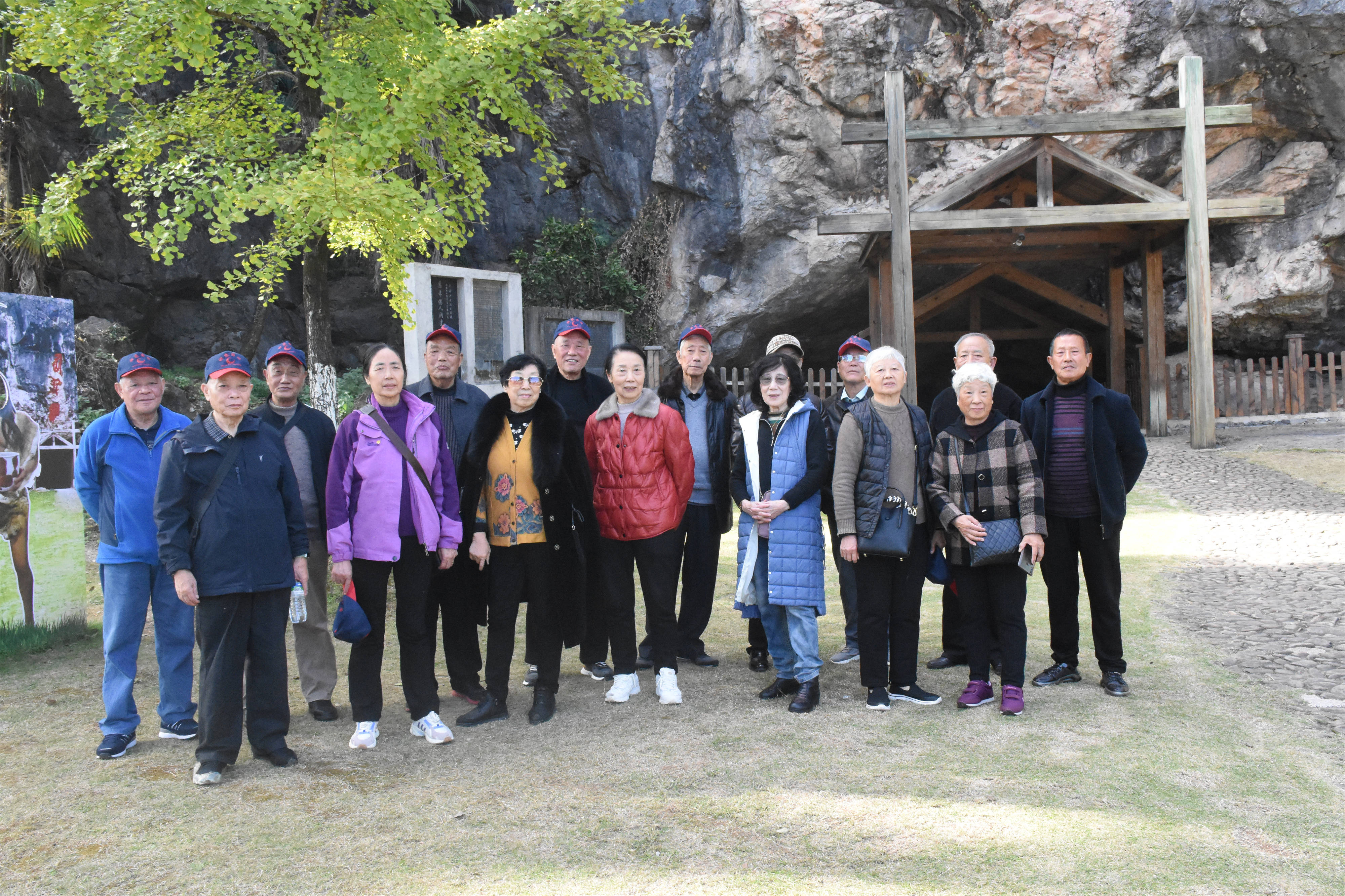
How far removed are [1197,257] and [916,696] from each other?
10.0 m

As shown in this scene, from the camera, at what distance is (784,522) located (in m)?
4.38

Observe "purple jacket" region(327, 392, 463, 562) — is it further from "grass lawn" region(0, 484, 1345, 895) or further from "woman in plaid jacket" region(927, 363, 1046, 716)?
"woman in plaid jacket" region(927, 363, 1046, 716)

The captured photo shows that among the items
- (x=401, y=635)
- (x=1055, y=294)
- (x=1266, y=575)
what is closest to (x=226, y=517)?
(x=401, y=635)

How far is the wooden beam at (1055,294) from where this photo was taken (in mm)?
14172

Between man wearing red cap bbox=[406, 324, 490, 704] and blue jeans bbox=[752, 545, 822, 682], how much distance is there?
1.38 meters

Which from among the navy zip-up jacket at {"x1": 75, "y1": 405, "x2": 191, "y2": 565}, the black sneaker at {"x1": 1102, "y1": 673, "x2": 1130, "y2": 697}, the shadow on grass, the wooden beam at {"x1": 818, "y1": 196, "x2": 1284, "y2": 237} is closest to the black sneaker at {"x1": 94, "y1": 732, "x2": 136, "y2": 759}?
the navy zip-up jacket at {"x1": 75, "y1": 405, "x2": 191, "y2": 565}

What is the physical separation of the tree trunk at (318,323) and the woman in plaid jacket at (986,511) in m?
5.50

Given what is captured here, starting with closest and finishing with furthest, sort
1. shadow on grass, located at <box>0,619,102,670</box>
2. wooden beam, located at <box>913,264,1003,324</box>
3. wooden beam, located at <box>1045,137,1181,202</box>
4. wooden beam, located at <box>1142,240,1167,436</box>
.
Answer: shadow on grass, located at <box>0,619,102,670</box>
wooden beam, located at <box>1045,137,1181,202</box>
wooden beam, located at <box>1142,240,1167,436</box>
wooden beam, located at <box>913,264,1003,324</box>

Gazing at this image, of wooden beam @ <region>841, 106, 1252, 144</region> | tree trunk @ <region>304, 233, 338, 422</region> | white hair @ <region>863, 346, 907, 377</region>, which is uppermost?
wooden beam @ <region>841, 106, 1252, 144</region>

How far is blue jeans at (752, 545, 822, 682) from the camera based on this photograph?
436 centimetres

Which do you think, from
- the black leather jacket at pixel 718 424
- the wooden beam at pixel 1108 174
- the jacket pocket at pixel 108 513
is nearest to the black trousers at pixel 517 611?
the black leather jacket at pixel 718 424

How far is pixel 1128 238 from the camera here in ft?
44.0

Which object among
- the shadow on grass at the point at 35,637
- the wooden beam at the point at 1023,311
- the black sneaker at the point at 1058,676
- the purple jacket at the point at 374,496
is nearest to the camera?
the purple jacket at the point at 374,496

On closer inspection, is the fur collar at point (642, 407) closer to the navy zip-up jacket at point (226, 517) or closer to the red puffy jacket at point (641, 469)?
the red puffy jacket at point (641, 469)
